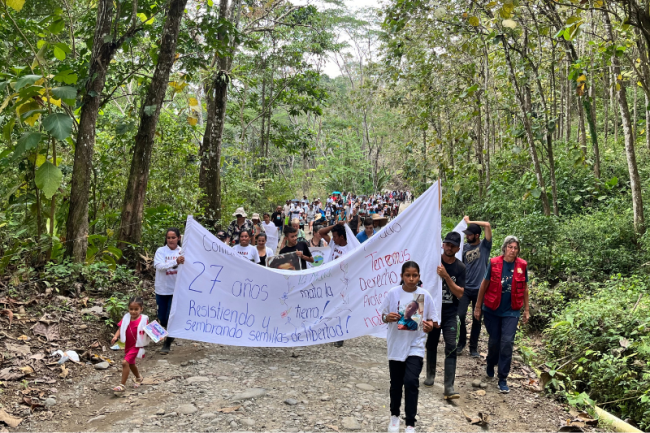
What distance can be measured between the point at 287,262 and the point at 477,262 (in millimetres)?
2692

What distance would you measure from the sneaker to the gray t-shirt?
2889 mm

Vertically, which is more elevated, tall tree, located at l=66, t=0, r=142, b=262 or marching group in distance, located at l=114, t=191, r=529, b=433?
tall tree, located at l=66, t=0, r=142, b=262

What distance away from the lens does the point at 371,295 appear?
18.9ft

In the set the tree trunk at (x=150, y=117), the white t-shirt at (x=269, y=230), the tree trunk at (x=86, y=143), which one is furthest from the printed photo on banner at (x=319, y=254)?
the white t-shirt at (x=269, y=230)

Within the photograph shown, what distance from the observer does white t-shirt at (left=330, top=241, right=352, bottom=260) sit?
297 inches

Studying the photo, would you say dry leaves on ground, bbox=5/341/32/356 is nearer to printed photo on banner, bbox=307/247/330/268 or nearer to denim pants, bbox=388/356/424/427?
denim pants, bbox=388/356/424/427

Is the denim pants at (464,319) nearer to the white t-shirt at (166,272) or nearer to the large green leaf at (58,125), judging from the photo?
the white t-shirt at (166,272)

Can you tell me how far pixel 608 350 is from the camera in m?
5.93

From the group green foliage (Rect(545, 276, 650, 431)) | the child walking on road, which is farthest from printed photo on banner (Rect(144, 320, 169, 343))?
green foliage (Rect(545, 276, 650, 431))

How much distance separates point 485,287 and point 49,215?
20.3 ft

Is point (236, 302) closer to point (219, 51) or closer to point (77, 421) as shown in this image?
point (77, 421)

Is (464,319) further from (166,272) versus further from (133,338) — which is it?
(133,338)

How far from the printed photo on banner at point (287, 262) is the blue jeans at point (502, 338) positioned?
280 cm

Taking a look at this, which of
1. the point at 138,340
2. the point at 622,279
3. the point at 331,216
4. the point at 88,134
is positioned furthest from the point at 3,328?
the point at 331,216
